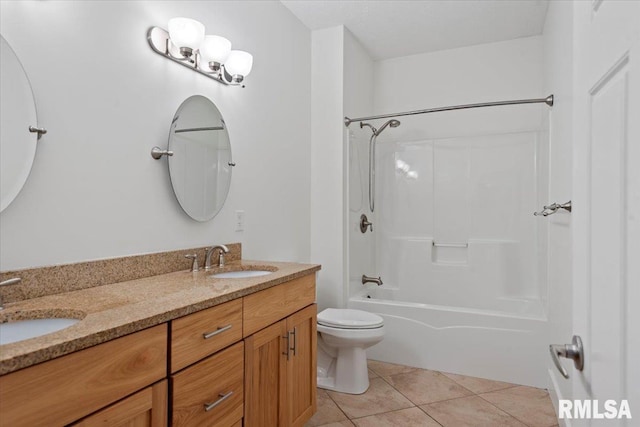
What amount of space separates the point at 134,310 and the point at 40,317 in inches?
10.7

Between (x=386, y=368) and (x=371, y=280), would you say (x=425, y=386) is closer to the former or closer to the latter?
(x=386, y=368)

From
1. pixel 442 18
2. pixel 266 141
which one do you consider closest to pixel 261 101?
pixel 266 141

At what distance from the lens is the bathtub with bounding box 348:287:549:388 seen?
2533mm

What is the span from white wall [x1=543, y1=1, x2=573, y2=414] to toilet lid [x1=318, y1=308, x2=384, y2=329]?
3.32ft

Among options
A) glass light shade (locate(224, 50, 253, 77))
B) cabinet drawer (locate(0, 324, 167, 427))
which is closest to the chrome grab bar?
glass light shade (locate(224, 50, 253, 77))

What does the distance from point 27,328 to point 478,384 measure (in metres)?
2.52

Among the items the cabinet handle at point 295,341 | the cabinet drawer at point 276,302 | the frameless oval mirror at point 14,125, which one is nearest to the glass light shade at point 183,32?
the frameless oval mirror at point 14,125

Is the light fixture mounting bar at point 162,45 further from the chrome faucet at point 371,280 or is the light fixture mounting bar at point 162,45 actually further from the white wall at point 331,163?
the chrome faucet at point 371,280

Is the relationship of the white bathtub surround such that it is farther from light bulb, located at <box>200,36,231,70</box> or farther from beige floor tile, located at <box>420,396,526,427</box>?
light bulb, located at <box>200,36,231,70</box>

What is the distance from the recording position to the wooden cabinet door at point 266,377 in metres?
1.46

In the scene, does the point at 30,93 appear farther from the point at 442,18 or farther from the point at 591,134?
the point at 442,18

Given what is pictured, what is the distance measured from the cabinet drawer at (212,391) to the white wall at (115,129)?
61 cm

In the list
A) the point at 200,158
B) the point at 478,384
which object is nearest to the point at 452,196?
the point at 478,384

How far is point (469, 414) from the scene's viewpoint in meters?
2.18
